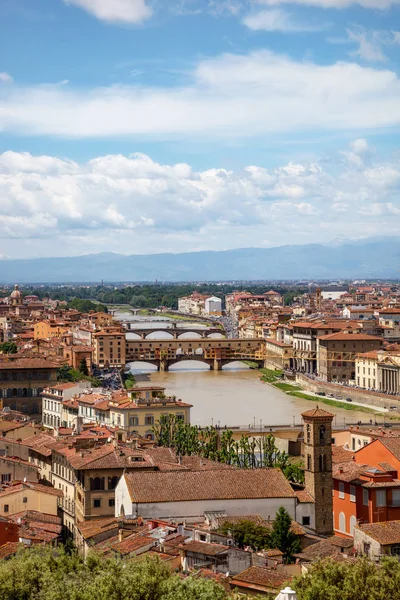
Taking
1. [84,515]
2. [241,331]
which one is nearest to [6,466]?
[84,515]

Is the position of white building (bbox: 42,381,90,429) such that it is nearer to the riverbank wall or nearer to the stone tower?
the stone tower

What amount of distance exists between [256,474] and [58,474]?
4519 mm

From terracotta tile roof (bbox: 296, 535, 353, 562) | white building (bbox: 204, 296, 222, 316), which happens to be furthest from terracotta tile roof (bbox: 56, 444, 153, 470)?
white building (bbox: 204, 296, 222, 316)

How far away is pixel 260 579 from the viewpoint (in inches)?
524

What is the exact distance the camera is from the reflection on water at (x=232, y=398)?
39562 millimetres

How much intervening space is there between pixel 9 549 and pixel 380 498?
6854 millimetres

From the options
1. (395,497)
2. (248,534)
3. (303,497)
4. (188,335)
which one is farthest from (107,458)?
(188,335)

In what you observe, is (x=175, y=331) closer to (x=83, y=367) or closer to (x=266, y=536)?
(x=83, y=367)

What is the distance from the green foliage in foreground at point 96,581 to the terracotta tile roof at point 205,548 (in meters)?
1.40

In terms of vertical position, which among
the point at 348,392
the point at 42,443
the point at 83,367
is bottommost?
the point at 348,392

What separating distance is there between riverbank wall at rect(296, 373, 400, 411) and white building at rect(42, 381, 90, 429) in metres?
16.2

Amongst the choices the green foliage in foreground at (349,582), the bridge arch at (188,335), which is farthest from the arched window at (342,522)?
the bridge arch at (188,335)

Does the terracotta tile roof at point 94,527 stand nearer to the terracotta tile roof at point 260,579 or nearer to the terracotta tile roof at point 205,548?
the terracotta tile roof at point 205,548

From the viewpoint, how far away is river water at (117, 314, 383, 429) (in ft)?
129
